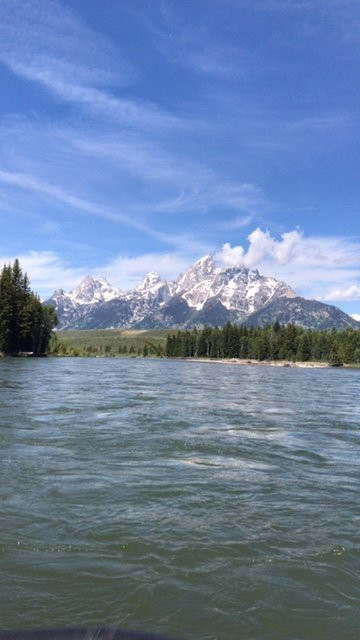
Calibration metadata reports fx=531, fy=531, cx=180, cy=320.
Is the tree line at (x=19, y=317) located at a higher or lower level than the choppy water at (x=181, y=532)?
higher

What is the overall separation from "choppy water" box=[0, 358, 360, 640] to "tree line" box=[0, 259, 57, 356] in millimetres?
105553

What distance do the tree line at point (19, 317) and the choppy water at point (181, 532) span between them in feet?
346

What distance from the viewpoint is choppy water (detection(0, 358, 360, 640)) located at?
327 inches

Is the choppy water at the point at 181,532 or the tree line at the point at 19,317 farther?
the tree line at the point at 19,317

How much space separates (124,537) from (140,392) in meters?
37.0

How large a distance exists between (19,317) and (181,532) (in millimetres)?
127287

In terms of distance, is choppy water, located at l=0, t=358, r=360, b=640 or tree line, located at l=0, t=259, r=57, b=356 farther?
tree line, located at l=0, t=259, r=57, b=356

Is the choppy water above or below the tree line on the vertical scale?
below

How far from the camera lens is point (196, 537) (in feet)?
37.9

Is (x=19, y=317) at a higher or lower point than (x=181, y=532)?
higher

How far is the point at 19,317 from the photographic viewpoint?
435 feet

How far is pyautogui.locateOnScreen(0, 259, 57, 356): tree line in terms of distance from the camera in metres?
125

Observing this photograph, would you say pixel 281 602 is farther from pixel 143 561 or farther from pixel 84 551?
pixel 84 551

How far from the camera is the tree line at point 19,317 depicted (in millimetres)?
125125
